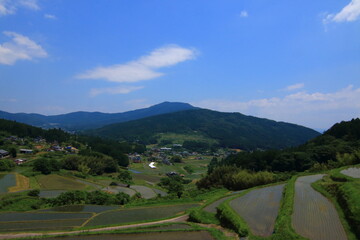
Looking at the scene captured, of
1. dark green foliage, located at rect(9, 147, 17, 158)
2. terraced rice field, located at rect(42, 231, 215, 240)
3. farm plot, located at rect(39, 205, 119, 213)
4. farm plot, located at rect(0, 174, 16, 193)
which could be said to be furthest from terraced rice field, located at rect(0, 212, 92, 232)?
dark green foliage, located at rect(9, 147, 17, 158)

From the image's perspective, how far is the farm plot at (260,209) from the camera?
12148 millimetres

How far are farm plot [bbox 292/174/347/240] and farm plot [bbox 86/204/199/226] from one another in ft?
27.1

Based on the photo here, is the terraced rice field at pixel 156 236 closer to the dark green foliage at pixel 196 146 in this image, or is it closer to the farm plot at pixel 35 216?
the farm plot at pixel 35 216

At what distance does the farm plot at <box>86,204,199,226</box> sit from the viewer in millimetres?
16344

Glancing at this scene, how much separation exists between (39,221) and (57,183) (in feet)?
78.4

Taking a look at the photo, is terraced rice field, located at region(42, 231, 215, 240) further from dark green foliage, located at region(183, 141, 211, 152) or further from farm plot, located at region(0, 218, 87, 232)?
dark green foliage, located at region(183, 141, 211, 152)

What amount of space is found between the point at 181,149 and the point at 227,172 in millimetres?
101735

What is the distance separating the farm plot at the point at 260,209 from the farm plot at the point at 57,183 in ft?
90.8

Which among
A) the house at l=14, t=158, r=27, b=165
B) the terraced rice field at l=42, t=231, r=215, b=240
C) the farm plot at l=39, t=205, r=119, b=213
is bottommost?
the house at l=14, t=158, r=27, b=165

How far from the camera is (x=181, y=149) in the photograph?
132m

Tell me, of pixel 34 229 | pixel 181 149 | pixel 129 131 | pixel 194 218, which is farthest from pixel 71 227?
pixel 129 131

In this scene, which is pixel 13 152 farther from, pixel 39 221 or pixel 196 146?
pixel 196 146

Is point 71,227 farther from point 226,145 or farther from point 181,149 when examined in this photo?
point 226,145

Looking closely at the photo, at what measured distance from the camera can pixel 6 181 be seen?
35.3 metres
